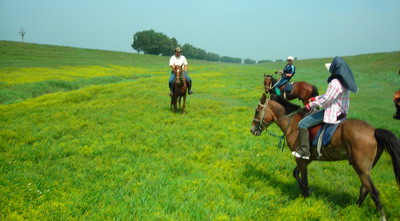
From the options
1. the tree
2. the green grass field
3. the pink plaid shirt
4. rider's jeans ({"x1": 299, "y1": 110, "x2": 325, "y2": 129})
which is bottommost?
the green grass field

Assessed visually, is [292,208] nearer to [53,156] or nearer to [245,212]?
[245,212]

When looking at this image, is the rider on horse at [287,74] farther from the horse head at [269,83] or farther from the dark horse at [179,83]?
the dark horse at [179,83]

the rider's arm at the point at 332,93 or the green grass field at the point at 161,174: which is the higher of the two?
the rider's arm at the point at 332,93

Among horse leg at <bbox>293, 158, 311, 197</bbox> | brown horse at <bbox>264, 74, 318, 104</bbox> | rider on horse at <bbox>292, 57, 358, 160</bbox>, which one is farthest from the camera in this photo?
brown horse at <bbox>264, 74, 318, 104</bbox>

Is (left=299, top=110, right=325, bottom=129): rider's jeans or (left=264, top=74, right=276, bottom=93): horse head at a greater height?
(left=264, top=74, right=276, bottom=93): horse head

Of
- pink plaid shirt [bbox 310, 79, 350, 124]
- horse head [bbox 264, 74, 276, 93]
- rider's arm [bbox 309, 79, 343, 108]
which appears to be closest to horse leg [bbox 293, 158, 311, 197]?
pink plaid shirt [bbox 310, 79, 350, 124]

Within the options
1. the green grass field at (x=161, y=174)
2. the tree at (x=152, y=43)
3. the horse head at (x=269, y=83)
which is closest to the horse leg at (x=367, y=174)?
the green grass field at (x=161, y=174)

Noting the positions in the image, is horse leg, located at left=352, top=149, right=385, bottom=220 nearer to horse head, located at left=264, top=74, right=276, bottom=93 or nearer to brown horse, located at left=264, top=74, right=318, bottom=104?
brown horse, located at left=264, top=74, right=318, bottom=104

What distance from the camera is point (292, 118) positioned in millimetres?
6430

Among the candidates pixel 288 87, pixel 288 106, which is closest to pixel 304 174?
pixel 288 106

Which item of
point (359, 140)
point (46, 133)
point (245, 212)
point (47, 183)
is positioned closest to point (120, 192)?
point (47, 183)

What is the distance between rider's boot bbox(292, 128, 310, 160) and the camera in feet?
19.0

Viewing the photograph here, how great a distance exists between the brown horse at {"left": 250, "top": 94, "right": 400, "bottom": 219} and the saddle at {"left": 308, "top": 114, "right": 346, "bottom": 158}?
0.08 metres

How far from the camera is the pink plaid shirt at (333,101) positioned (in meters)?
5.47
